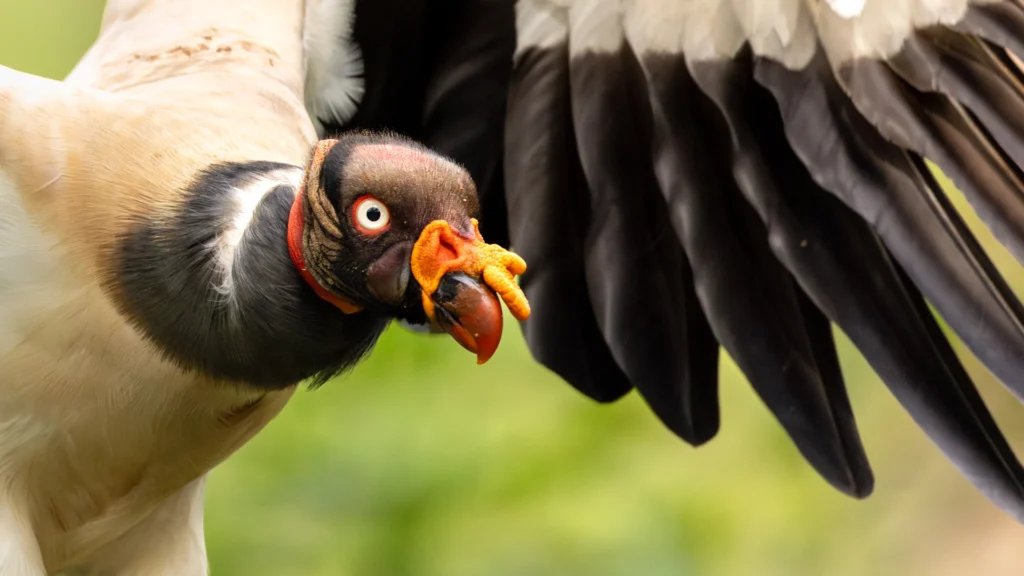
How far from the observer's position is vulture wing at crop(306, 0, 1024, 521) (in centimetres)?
163

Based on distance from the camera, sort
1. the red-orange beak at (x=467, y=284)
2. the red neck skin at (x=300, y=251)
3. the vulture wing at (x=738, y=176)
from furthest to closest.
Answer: the vulture wing at (x=738, y=176), the red neck skin at (x=300, y=251), the red-orange beak at (x=467, y=284)

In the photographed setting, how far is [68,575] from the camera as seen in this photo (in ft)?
6.49

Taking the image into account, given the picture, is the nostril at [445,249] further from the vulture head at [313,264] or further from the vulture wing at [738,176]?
the vulture wing at [738,176]

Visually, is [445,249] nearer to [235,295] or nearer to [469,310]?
[469,310]

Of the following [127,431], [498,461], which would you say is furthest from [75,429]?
[498,461]

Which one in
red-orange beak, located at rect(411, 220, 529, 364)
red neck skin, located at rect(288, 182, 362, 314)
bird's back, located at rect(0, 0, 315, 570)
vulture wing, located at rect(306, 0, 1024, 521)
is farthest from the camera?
vulture wing, located at rect(306, 0, 1024, 521)

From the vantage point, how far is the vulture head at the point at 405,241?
1.18 metres

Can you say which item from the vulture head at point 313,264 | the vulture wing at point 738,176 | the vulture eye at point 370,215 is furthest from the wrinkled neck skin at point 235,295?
the vulture wing at point 738,176

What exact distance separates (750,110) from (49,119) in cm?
101

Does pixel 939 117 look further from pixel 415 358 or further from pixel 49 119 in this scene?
pixel 415 358

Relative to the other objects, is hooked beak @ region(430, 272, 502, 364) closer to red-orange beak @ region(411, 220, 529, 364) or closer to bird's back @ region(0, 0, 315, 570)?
red-orange beak @ region(411, 220, 529, 364)

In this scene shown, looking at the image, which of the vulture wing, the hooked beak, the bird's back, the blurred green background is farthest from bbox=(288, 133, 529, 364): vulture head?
the blurred green background

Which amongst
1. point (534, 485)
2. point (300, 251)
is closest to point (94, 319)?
point (300, 251)

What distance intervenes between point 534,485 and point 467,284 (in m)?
1.92
